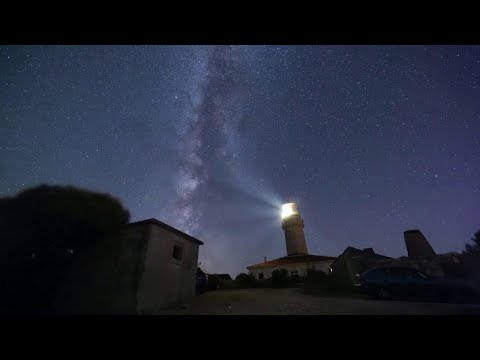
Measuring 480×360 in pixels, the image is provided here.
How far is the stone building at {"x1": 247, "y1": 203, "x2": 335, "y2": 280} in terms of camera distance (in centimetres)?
3209

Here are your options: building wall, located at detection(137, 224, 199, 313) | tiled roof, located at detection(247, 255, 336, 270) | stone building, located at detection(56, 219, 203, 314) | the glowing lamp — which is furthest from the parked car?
the glowing lamp

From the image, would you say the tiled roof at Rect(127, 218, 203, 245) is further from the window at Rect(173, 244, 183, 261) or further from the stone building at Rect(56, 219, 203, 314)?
the window at Rect(173, 244, 183, 261)

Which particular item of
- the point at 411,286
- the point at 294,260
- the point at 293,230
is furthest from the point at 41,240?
the point at 293,230

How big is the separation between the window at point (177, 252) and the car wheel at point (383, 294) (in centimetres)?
1020

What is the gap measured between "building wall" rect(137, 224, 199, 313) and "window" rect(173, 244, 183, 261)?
165 millimetres

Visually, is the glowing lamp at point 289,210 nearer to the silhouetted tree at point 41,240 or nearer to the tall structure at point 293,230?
the tall structure at point 293,230

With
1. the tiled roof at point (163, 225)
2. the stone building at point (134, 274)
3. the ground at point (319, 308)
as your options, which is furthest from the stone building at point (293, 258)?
the stone building at point (134, 274)

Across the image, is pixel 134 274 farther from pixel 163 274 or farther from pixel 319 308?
pixel 319 308
